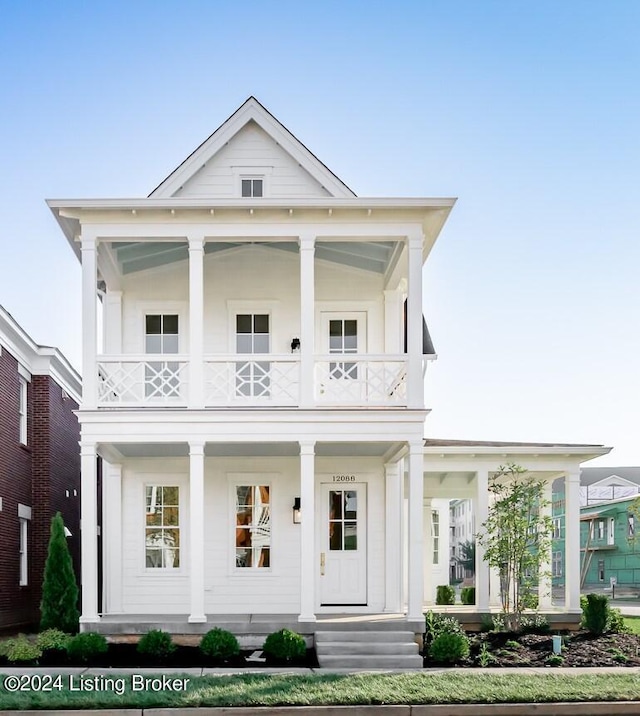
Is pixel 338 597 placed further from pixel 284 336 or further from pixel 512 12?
pixel 512 12

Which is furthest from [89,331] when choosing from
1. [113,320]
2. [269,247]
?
[269,247]

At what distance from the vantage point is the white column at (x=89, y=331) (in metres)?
14.9

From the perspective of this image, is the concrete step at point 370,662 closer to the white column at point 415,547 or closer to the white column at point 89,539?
the white column at point 415,547

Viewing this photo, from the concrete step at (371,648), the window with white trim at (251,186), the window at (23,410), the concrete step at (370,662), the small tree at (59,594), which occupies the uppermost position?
the window with white trim at (251,186)

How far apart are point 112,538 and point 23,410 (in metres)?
4.56

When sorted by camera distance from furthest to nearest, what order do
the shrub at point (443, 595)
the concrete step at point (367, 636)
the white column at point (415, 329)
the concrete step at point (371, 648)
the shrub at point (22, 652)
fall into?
the shrub at point (443, 595) < the white column at point (415, 329) < the concrete step at point (367, 636) < the concrete step at point (371, 648) < the shrub at point (22, 652)

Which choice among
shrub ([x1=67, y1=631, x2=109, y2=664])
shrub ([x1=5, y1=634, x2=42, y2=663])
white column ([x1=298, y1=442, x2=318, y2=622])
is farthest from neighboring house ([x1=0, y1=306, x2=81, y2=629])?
white column ([x1=298, y1=442, x2=318, y2=622])

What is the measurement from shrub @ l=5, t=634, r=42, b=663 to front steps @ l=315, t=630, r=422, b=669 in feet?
13.7

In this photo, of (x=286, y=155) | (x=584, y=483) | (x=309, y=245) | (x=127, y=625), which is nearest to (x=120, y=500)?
(x=127, y=625)

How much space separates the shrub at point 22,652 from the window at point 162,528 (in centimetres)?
329

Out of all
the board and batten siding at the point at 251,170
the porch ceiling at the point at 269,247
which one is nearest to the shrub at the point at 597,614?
the porch ceiling at the point at 269,247

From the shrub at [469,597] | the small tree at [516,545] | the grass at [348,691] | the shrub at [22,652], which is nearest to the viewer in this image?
the grass at [348,691]

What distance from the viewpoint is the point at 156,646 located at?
547 inches

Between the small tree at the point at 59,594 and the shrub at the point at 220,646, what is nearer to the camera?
the shrub at the point at 220,646
